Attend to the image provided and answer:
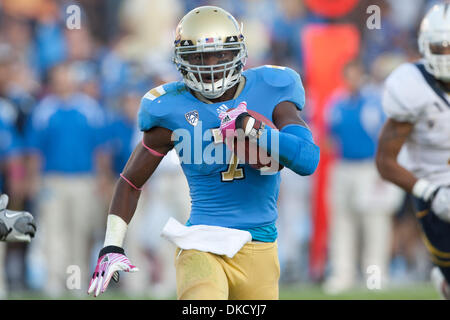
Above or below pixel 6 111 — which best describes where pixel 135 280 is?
below

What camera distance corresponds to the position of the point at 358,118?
29.0 ft

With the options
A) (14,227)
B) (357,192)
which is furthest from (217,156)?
(357,192)

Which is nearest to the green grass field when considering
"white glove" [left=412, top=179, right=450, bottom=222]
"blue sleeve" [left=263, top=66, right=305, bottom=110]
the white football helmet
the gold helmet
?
"white glove" [left=412, top=179, right=450, bottom=222]

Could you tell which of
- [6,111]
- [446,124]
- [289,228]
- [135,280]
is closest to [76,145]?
[6,111]

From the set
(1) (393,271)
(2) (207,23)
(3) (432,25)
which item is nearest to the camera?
(2) (207,23)

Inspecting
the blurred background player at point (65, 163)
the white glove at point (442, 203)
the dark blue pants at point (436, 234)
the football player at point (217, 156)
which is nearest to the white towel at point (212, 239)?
the football player at point (217, 156)

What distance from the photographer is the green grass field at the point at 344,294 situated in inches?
306

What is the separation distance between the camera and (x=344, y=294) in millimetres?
8148

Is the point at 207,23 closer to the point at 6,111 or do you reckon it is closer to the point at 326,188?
the point at 6,111

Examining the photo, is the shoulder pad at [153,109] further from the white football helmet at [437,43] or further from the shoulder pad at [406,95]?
the white football helmet at [437,43]

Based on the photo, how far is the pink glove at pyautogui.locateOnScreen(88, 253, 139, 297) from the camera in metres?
3.96

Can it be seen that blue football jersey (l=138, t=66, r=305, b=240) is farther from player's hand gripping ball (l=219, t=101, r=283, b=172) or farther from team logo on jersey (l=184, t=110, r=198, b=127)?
player's hand gripping ball (l=219, t=101, r=283, b=172)

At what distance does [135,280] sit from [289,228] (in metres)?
1.69

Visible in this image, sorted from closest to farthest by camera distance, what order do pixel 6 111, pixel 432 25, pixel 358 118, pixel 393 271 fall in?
pixel 432 25 < pixel 6 111 < pixel 358 118 < pixel 393 271
